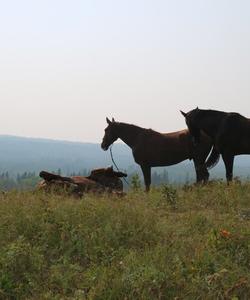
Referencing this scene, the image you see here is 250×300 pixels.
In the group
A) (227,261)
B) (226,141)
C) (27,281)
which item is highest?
(226,141)

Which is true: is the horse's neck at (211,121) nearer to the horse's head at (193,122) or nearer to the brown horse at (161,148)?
the horse's head at (193,122)

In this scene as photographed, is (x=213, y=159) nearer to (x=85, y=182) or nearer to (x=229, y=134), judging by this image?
(x=229, y=134)

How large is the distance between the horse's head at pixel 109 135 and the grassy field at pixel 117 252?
897 cm

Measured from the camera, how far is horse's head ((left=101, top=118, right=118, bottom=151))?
707 inches

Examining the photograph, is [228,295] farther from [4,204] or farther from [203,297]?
[4,204]

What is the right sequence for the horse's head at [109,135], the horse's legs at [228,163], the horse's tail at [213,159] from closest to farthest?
the horse's legs at [228,163], the horse's tail at [213,159], the horse's head at [109,135]

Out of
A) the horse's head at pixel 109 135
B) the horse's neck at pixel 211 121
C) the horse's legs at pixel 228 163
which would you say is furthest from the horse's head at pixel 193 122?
the horse's head at pixel 109 135

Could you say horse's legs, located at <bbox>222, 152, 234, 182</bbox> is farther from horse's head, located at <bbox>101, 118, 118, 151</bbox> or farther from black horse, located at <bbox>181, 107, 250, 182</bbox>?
horse's head, located at <bbox>101, 118, 118, 151</bbox>

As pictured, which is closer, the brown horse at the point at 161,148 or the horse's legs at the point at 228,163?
the horse's legs at the point at 228,163

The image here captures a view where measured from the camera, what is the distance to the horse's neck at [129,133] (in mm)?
17344

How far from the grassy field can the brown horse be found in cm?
733

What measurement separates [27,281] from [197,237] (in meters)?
2.67

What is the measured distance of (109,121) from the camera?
18047 millimetres

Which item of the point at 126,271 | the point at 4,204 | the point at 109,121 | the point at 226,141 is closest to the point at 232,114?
the point at 226,141
